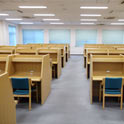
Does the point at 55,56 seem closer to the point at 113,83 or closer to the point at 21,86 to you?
the point at 21,86

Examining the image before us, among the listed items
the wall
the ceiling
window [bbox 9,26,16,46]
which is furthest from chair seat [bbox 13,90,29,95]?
window [bbox 9,26,16,46]

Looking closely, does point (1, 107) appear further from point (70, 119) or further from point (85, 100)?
point (85, 100)

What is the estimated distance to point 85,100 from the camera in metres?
3.68

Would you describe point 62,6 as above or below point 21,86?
above

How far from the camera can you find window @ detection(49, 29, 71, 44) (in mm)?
14203

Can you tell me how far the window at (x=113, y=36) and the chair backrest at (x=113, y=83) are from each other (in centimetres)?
1153

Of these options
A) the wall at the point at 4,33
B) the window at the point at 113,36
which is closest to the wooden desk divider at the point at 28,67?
the wall at the point at 4,33

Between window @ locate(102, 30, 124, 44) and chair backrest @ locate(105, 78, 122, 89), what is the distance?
11526mm

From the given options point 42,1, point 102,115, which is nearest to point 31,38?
point 42,1

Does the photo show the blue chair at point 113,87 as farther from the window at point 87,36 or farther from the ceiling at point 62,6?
the window at point 87,36

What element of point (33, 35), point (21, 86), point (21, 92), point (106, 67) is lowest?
point (21, 92)

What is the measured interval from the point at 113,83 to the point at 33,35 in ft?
40.1

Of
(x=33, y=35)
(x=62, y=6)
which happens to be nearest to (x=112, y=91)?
(x=62, y=6)

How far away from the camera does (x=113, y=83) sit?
3045 millimetres
